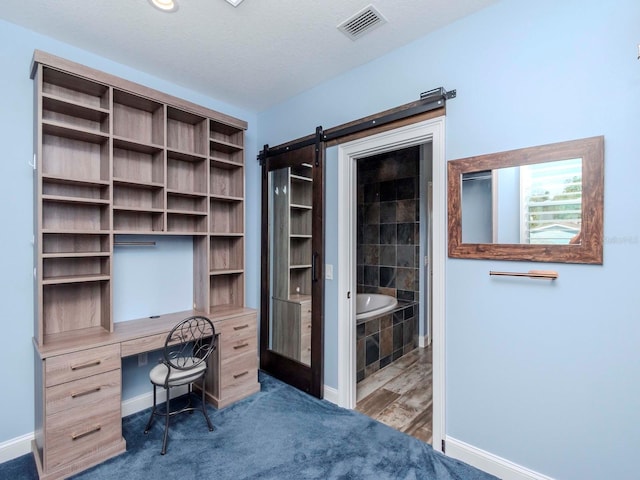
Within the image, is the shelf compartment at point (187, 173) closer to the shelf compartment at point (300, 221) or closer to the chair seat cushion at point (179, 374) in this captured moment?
the shelf compartment at point (300, 221)

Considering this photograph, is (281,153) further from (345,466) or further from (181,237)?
(345,466)

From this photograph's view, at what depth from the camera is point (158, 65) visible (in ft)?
8.39

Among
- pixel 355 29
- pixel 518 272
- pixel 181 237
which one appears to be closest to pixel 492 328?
pixel 518 272

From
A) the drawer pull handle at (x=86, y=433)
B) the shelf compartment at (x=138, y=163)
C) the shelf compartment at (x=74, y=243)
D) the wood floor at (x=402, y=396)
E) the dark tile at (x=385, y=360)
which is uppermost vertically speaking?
the shelf compartment at (x=138, y=163)

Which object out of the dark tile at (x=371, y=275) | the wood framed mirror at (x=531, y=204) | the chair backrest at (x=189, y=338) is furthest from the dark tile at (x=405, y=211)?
the chair backrest at (x=189, y=338)

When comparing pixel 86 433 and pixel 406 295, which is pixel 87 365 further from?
pixel 406 295

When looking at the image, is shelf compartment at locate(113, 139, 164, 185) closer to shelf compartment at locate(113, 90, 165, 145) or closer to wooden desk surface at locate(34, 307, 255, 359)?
shelf compartment at locate(113, 90, 165, 145)

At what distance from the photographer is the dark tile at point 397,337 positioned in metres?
3.65

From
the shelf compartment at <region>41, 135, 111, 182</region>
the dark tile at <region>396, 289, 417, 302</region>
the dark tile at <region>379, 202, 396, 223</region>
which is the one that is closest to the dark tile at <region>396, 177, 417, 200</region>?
the dark tile at <region>379, 202, 396, 223</region>

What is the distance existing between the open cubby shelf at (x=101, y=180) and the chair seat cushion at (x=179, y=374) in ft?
1.54

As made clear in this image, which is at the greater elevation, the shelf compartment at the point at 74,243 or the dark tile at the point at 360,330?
the shelf compartment at the point at 74,243

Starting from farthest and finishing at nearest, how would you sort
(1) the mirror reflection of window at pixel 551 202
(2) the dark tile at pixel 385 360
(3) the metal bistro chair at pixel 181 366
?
1. (2) the dark tile at pixel 385 360
2. (3) the metal bistro chair at pixel 181 366
3. (1) the mirror reflection of window at pixel 551 202

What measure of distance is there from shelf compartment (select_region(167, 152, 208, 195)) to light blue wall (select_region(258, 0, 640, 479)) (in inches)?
74.8

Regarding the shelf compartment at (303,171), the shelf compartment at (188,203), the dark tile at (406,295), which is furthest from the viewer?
the dark tile at (406,295)
